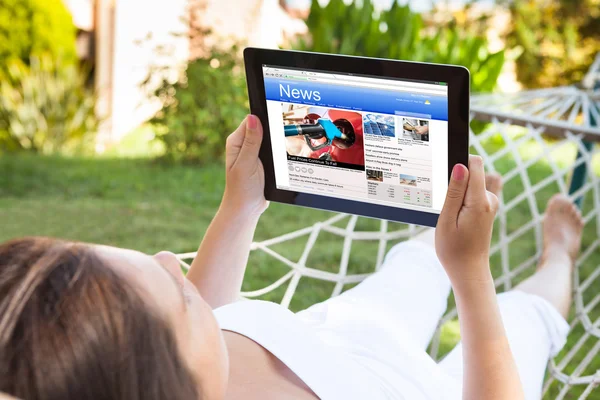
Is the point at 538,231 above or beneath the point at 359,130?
beneath

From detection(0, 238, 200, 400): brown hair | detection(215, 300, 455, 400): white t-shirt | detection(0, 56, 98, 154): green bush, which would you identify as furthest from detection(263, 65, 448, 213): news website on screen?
detection(0, 56, 98, 154): green bush

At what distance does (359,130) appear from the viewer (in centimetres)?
113

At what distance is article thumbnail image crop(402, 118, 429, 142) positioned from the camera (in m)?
1.05

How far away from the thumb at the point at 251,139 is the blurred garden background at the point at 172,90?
135 cm

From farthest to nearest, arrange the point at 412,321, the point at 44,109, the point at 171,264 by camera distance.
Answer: the point at 44,109 → the point at 412,321 → the point at 171,264

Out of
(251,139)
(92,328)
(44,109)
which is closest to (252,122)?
(251,139)

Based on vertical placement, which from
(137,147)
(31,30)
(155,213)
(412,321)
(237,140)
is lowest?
(137,147)

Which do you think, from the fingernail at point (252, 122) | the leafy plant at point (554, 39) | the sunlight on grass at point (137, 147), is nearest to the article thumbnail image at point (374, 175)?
the fingernail at point (252, 122)

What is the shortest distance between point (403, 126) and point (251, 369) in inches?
17.8

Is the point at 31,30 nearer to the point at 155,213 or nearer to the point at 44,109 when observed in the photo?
the point at 44,109

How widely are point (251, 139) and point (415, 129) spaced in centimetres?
30

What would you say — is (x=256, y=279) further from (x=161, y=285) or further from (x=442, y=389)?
(x=161, y=285)

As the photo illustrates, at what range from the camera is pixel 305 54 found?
1101 millimetres

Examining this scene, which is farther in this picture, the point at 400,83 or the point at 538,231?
the point at 538,231
